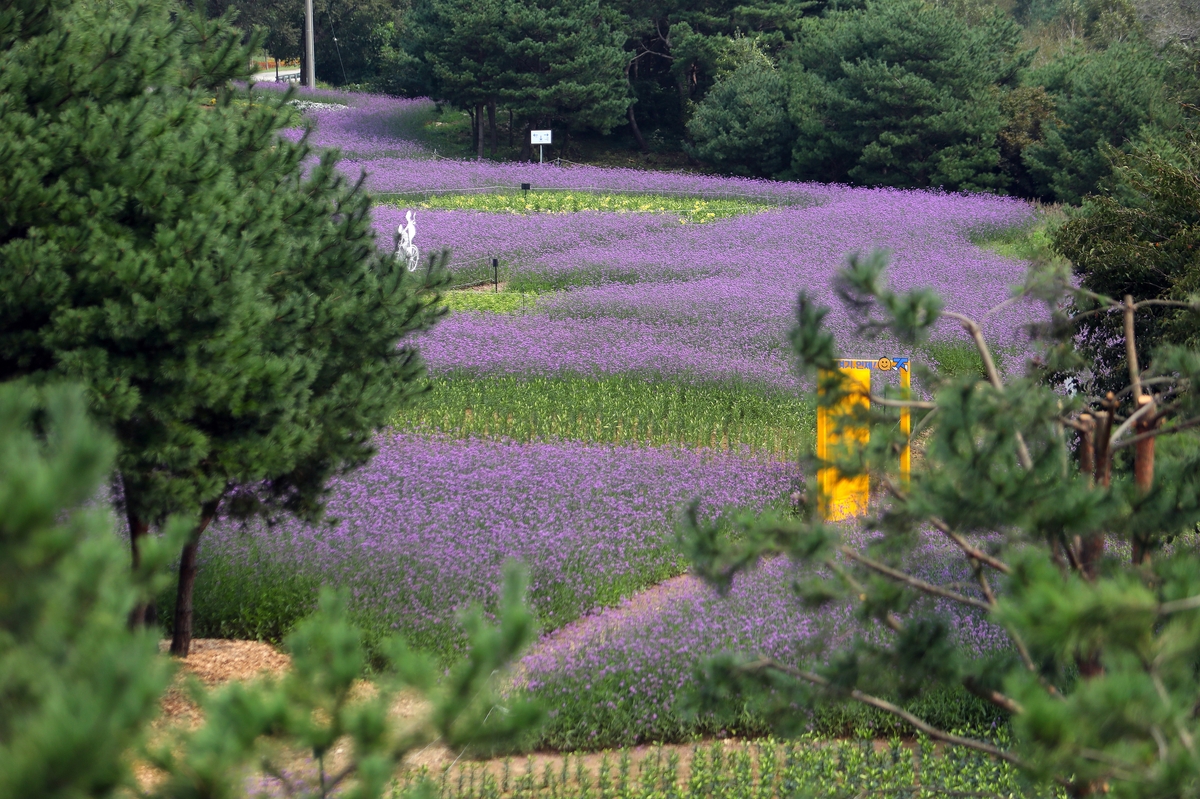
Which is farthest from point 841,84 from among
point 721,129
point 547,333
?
point 547,333

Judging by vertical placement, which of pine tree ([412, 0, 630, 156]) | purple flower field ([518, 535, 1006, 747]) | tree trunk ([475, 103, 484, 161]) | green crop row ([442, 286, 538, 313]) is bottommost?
purple flower field ([518, 535, 1006, 747])

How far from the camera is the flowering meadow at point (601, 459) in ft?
18.5

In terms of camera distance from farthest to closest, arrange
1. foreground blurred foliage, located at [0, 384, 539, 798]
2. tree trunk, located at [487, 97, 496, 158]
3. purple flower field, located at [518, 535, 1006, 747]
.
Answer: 1. tree trunk, located at [487, 97, 496, 158]
2. purple flower field, located at [518, 535, 1006, 747]
3. foreground blurred foliage, located at [0, 384, 539, 798]

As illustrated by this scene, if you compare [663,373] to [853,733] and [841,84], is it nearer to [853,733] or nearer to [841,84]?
[853,733]

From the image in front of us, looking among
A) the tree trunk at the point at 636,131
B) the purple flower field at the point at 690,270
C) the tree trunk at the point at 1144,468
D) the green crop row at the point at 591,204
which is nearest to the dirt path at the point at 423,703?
the tree trunk at the point at 1144,468

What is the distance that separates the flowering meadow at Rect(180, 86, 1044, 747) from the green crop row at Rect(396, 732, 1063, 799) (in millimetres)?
Answer: 284

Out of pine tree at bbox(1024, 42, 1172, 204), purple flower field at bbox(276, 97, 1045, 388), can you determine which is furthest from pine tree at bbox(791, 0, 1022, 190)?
purple flower field at bbox(276, 97, 1045, 388)

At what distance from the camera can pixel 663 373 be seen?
1124cm

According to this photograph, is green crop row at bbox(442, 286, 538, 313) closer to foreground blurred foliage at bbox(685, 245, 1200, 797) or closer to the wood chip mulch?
the wood chip mulch

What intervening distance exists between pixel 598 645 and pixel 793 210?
703 inches

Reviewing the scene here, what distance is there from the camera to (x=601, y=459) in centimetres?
844

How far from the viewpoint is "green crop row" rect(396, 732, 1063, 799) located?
4395mm

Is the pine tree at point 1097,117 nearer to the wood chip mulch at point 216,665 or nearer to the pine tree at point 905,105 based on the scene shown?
the pine tree at point 905,105

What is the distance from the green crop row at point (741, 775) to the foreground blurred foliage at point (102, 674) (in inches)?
112
